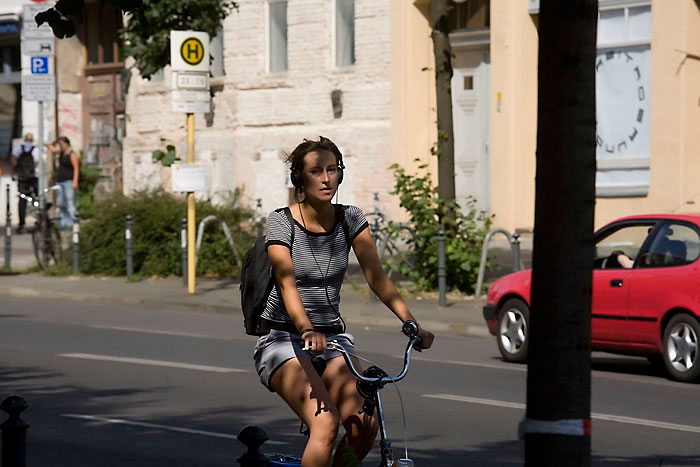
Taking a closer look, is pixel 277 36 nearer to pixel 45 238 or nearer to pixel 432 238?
pixel 45 238

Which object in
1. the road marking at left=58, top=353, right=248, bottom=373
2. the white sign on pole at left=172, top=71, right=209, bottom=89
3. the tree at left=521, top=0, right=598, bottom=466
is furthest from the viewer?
the white sign on pole at left=172, top=71, right=209, bottom=89

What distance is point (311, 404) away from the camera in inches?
221

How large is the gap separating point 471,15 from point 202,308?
10.4 m

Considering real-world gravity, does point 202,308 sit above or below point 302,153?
below

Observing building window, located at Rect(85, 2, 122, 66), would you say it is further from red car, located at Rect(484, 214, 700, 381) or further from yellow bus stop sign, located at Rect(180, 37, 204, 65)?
red car, located at Rect(484, 214, 700, 381)

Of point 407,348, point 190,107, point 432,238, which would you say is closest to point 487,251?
point 432,238

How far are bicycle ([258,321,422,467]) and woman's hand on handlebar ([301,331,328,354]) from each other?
16 centimetres

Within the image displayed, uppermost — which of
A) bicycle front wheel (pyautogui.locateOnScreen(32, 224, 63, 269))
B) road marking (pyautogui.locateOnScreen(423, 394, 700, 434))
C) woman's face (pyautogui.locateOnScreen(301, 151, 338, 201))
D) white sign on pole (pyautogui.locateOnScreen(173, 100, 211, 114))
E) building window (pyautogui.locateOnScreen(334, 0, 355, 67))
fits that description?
building window (pyautogui.locateOnScreen(334, 0, 355, 67))

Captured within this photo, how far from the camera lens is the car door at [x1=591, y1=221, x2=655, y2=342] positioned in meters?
12.5

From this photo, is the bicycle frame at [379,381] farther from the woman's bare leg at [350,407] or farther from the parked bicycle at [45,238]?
the parked bicycle at [45,238]

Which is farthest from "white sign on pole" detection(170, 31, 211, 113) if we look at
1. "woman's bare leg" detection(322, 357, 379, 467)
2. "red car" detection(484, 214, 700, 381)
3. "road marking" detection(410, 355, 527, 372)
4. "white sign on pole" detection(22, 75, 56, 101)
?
"woman's bare leg" detection(322, 357, 379, 467)

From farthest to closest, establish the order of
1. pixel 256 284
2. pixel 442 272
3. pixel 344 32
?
pixel 344 32
pixel 442 272
pixel 256 284

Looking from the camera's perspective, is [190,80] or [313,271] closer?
[313,271]

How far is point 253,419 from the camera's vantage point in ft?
32.0
